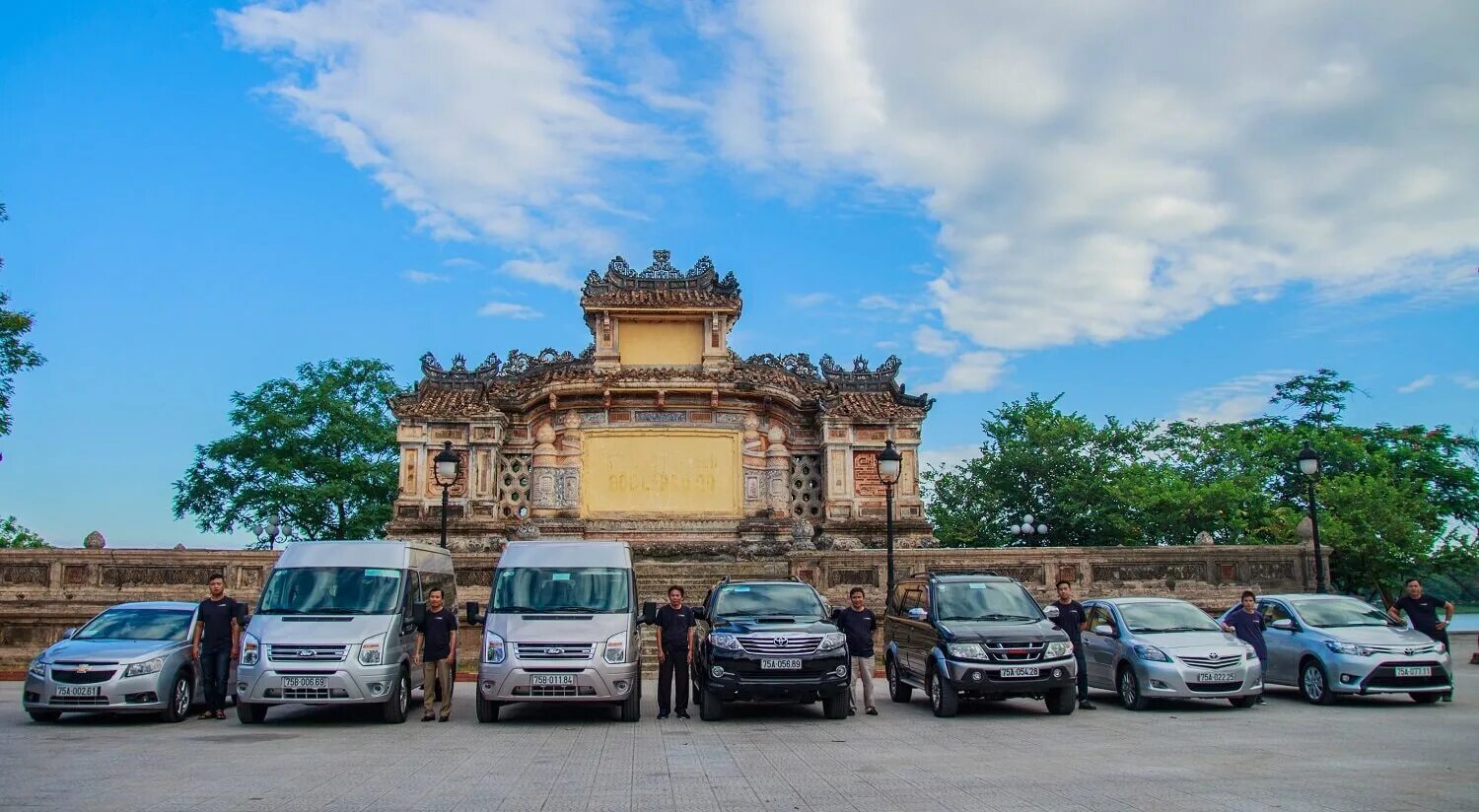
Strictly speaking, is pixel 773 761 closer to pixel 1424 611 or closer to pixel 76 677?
pixel 76 677

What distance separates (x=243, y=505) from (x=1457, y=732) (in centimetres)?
4214

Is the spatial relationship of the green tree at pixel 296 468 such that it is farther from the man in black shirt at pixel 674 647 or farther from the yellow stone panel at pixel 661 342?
the man in black shirt at pixel 674 647

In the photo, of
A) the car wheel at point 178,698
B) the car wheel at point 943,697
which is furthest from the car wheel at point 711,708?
the car wheel at point 178,698

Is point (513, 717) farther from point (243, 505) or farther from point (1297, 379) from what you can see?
point (1297, 379)

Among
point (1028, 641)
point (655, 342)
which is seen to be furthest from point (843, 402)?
point (1028, 641)

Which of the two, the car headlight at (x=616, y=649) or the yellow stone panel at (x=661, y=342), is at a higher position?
the yellow stone panel at (x=661, y=342)

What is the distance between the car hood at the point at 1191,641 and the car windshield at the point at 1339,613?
1.67 metres

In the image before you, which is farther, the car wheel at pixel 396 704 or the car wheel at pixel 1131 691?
the car wheel at pixel 1131 691

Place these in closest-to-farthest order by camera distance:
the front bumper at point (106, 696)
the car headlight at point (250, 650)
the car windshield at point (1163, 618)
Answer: the front bumper at point (106, 696)
the car headlight at point (250, 650)
the car windshield at point (1163, 618)

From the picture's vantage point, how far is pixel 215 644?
573 inches

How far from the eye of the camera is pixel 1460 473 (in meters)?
35.4

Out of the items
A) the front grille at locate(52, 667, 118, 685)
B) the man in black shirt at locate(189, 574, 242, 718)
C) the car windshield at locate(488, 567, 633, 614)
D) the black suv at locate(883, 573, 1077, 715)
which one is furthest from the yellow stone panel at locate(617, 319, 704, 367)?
the front grille at locate(52, 667, 118, 685)

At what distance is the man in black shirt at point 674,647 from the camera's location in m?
14.6

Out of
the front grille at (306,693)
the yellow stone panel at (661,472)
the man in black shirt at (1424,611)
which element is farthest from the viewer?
the yellow stone panel at (661,472)
